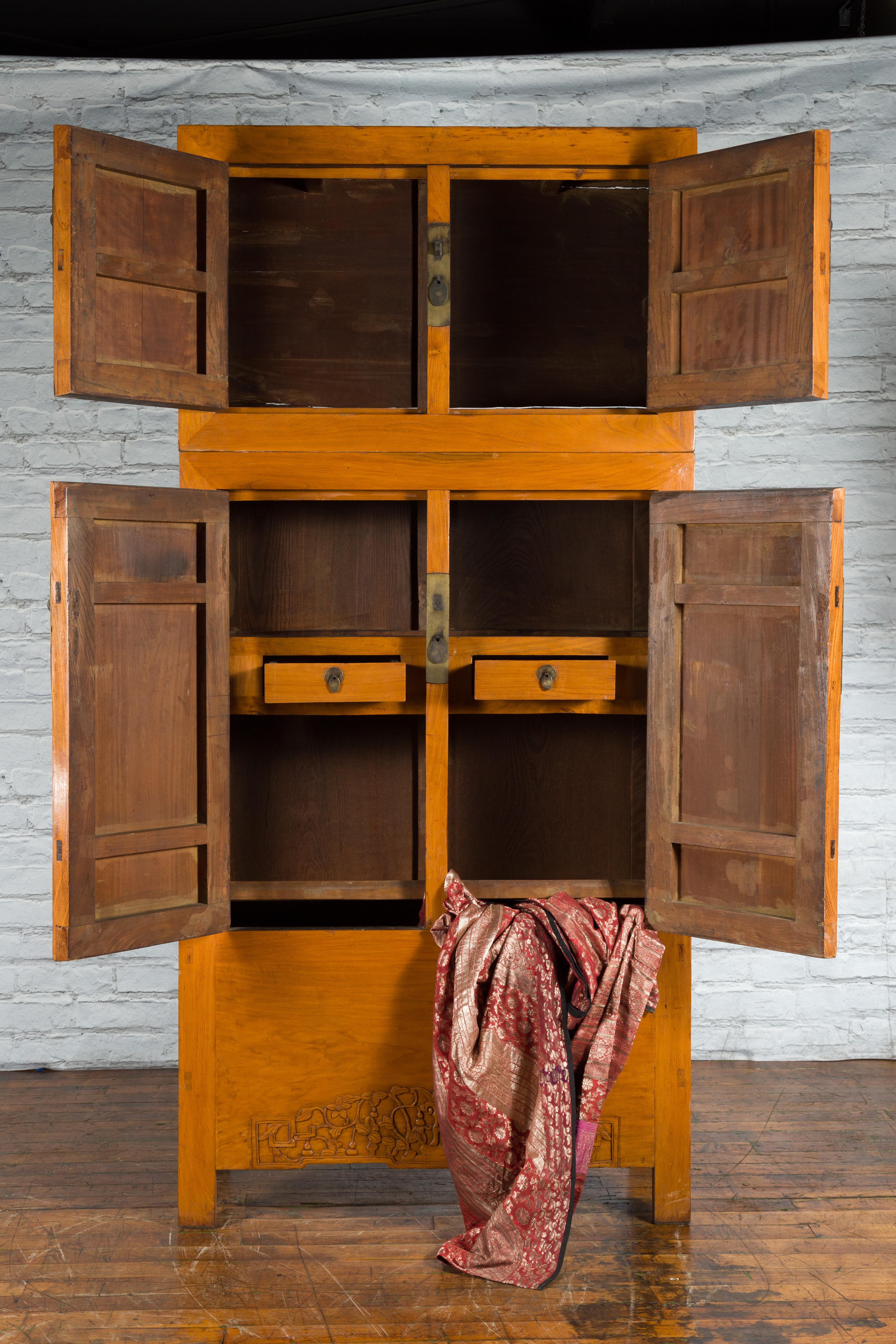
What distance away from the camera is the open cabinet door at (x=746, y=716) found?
2.25 m

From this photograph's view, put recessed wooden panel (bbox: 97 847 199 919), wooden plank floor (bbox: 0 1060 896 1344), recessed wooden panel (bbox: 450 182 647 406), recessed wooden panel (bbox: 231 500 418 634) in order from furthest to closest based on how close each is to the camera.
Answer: recessed wooden panel (bbox: 231 500 418 634), recessed wooden panel (bbox: 450 182 647 406), recessed wooden panel (bbox: 97 847 199 919), wooden plank floor (bbox: 0 1060 896 1344)

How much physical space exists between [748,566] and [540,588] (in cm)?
62

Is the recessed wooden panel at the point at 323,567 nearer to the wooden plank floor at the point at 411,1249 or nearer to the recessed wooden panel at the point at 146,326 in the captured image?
the recessed wooden panel at the point at 146,326

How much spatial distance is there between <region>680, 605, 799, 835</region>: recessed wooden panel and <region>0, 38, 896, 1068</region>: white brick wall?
3.61ft

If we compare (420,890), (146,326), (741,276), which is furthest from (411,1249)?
(741,276)

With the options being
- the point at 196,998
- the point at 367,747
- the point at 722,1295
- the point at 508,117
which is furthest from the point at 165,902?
the point at 508,117

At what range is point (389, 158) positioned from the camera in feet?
8.18

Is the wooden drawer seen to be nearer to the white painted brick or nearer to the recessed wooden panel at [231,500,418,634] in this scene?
the recessed wooden panel at [231,500,418,634]

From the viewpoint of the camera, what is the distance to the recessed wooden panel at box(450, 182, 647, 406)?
2.69 metres

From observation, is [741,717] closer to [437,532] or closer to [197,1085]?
[437,532]

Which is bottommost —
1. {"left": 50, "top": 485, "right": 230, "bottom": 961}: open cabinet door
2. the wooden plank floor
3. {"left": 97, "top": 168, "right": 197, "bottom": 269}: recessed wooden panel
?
the wooden plank floor

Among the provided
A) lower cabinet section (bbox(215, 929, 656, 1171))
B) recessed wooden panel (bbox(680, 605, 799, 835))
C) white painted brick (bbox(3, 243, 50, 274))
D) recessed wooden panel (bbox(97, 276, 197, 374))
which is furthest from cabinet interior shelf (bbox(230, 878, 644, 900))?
white painted brick (bbox(3, 243, 50, 274))

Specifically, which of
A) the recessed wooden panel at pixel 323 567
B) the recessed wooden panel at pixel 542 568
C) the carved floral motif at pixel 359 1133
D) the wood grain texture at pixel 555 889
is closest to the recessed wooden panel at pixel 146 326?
the recessed wooden panel at pixel 323 567

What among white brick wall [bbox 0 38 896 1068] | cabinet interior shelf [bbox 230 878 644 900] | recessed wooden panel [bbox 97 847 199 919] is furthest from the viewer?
white brick wall [bbox 0 38 896 1068]
